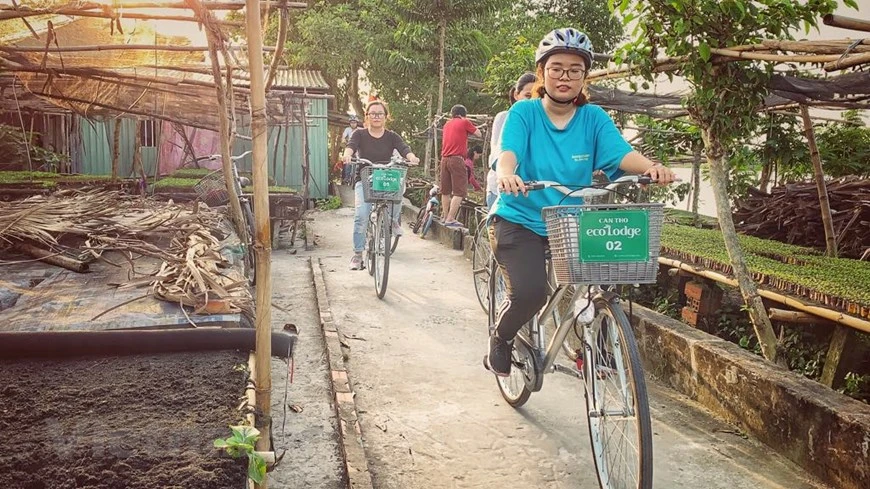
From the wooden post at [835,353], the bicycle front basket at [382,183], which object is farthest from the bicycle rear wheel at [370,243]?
the wooden post at [835,353]

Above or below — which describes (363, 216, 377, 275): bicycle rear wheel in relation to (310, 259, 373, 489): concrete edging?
above

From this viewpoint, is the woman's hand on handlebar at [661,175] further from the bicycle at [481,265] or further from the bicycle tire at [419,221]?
the bicycle tire at [419,221]

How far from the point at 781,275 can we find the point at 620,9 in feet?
9.35

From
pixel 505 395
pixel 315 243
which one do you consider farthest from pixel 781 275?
pixel 315 243

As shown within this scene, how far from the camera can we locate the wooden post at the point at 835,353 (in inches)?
203

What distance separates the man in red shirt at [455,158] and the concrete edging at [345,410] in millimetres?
4657

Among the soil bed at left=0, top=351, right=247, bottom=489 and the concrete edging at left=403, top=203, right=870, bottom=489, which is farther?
the concrete edging at left=403, top=203, right=870, bottom=489

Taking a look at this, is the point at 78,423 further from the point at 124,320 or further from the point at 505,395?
the point at 505,395

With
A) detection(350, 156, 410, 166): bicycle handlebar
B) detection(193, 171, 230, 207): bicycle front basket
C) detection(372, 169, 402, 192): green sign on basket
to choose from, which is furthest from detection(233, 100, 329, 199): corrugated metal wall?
detection(372, 169, 402, 192): green sign on basket

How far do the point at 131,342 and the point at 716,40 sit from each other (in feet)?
13.6

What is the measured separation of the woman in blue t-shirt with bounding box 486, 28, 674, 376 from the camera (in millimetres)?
3646

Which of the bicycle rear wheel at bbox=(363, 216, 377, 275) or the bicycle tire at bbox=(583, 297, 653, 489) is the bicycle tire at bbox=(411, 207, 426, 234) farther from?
the bicycle tire at bbox=(583, 297, 653, 489)

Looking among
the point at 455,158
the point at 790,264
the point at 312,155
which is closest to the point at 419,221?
the point at 455,158

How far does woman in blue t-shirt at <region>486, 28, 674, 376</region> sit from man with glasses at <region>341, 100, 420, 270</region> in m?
4.40
